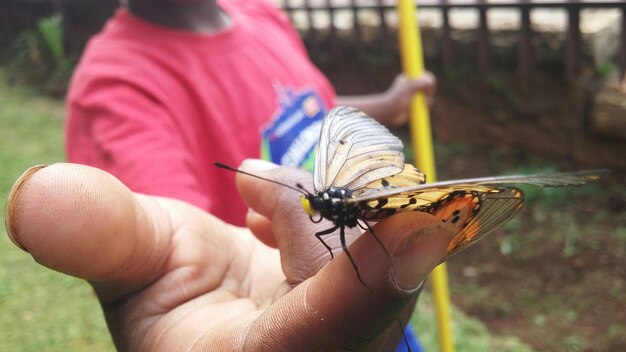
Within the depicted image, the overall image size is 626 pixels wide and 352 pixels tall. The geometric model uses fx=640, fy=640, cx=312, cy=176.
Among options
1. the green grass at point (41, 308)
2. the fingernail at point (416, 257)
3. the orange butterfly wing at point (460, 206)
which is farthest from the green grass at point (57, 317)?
the fingernail at point (416, 257)

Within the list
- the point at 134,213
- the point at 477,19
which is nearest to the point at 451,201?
the point at 134,213

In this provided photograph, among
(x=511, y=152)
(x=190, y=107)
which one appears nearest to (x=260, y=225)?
(x=190, y=107)

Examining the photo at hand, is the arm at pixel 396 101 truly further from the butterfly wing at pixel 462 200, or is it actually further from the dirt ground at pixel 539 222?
the butterfly wing at pixel 462 200

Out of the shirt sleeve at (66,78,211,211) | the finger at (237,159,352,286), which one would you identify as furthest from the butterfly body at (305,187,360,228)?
the shirt sleeve at (66,78,211,211)

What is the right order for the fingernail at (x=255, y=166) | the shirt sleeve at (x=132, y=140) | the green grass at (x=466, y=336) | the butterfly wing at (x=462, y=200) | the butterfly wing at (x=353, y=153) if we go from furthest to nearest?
the green grass at (x=466, y=336)
the shirt sleeve at (x=132, y=140)
the fingernail at (x=255, y=166)
the butterfly wing at (x=353, y=153)
the butterfly wing at (x=462, y=200)

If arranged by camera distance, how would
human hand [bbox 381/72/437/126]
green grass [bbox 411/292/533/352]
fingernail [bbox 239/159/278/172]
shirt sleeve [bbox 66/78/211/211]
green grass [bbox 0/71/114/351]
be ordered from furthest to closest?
green grass [bbox 0/71/114/351], green grass [bbox 411/292/533/352], human hand [bbox 381/72/437/126], shirt sleeve [bbox 66/78/211/211], fingernail [bbox 239/159/278/172]

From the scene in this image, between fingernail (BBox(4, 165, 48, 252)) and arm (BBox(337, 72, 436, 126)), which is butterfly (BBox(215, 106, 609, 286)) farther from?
arm (BBox(337, 72, 436, 126))

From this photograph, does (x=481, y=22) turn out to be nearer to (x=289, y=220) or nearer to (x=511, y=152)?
(x=511, y=152)
